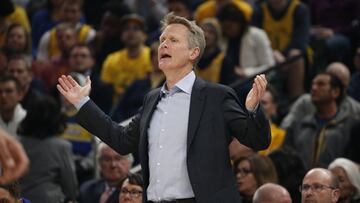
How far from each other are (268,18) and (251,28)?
54cm

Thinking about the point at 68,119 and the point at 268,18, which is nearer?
the point at 68,119

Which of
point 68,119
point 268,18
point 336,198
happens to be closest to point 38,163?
point 68,119

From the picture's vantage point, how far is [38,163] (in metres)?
8.88

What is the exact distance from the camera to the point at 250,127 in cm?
529

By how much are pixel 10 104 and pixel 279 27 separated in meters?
3.92

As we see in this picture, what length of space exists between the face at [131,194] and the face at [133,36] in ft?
15.4

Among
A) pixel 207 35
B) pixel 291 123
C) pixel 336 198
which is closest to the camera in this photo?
pixel 336 198

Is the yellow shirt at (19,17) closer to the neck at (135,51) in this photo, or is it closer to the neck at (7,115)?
the neck at (135,51)

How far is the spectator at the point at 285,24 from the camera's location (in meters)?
12.5

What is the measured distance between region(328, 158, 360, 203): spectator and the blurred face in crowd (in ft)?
17.7

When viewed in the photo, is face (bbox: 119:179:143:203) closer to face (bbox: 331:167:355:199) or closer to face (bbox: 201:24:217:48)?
face (bbox: 331:167:355:199)

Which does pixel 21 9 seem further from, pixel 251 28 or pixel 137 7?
pixel 251 28

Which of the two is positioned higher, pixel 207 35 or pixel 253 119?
pixel 253 119

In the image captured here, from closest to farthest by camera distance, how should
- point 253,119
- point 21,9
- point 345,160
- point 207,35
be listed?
point 253,119
point 345,160
point 207,35
point 21,9
